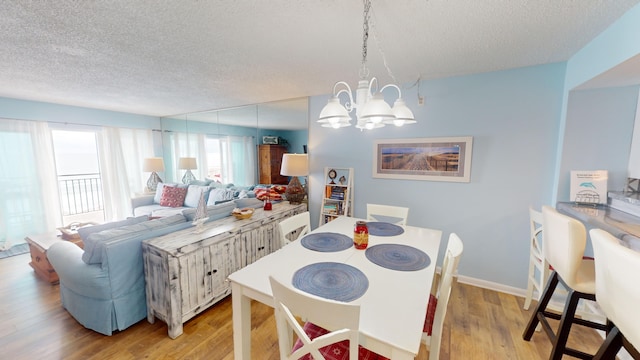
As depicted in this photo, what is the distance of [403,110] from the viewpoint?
1.42 metres

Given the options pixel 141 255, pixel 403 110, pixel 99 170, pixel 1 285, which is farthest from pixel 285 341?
pixel 99 170

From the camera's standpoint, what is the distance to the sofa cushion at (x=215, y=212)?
243cm

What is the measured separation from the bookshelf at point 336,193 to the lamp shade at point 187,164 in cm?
300

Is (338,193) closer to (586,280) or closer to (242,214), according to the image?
(242,214)

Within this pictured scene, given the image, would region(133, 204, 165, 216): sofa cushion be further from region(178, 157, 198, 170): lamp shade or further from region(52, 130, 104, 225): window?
region(178, 157, 198, 170): lamp shade

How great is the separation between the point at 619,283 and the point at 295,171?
8.95 ft

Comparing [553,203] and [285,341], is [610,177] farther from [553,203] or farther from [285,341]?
[285,341]

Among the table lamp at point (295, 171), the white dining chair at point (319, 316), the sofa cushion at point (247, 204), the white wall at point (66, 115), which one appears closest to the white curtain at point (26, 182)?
the white wall at point (66, 115)

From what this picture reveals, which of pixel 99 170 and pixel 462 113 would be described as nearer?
pixel 462 113

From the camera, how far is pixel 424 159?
2.67 meters

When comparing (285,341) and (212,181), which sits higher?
(212,181)

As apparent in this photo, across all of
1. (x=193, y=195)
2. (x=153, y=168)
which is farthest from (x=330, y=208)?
(x=153, y=168)

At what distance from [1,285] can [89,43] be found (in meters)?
2.80

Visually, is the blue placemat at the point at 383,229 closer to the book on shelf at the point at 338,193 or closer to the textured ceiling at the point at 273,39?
the book on shelf at the point at 338,193
